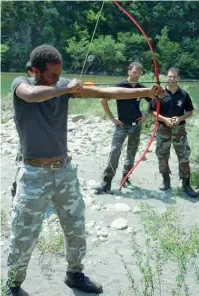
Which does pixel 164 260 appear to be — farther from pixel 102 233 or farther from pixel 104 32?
pixel 104 32

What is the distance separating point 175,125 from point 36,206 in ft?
9.23

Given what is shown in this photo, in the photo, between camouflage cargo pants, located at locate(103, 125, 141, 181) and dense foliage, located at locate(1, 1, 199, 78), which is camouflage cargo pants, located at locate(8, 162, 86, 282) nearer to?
camouflage cargo pants, located at locate(103, 125, 141, 181)

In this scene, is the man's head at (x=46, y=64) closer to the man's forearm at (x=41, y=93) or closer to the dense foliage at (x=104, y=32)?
the man's forearm at (x=41, y=93)

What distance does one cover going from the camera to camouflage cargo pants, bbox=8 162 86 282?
3.00 m

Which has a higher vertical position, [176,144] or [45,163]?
[45,163]

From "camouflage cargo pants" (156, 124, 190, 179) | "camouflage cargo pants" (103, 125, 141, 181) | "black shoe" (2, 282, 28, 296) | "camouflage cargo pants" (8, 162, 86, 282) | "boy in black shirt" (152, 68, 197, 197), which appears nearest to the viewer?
"camouflage cargo pants" (8, 162, 86, 282)

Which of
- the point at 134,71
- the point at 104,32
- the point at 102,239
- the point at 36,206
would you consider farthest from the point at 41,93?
the point at 104,32

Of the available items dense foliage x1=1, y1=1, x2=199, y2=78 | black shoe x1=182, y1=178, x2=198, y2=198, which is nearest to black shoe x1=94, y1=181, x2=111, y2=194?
black shoe x1=182, y1=178, x2=198, y2=198

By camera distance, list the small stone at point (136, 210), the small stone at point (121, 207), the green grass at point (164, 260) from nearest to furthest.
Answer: the green grass at point (164, 260) < the small stone at point (136, 210) < the small stone at point (121, 207)

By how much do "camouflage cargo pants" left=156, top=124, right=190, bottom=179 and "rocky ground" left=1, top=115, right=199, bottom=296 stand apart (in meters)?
0.36

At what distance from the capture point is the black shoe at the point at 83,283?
3367 mm

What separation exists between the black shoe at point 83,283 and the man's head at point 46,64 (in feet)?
4.56

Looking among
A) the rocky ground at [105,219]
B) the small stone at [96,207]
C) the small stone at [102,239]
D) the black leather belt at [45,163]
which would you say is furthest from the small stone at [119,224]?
the black leather belt at [45,163]

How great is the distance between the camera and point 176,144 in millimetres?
5543
